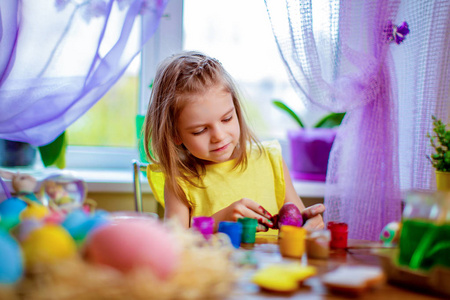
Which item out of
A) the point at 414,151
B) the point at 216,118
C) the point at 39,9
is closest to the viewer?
the point at 216,118

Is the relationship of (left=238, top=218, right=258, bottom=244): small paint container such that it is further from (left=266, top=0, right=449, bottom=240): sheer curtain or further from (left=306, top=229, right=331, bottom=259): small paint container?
(left=266, top=0, right=449, bottom=240): sheer curtain

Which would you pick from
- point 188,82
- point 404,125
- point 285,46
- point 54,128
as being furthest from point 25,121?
point 404,125

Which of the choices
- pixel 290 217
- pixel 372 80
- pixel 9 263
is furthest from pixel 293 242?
pixel 372 80

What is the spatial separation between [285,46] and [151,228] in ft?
3.92

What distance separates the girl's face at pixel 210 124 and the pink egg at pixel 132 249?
0.76 meters

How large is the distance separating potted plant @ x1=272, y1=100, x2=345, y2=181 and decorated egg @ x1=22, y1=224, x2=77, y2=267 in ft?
5.05

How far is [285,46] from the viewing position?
165 cm

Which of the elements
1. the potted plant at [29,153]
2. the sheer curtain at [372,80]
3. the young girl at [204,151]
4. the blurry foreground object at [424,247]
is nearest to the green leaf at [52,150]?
the potted plant at [29,153]

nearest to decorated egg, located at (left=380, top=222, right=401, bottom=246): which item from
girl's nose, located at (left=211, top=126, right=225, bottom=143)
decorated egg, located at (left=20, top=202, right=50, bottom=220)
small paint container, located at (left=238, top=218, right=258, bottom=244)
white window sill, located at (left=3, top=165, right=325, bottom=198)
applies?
small paint container, located at (left=238, top=218, right=258, bottom=244)

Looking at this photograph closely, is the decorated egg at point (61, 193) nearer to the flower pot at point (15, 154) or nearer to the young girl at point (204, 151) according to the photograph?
the young girl at point (204, 151)

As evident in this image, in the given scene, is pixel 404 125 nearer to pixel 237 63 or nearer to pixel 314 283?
pixel 237 63

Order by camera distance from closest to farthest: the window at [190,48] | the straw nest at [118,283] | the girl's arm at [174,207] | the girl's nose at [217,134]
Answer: the straw nest at [118,283], the girl's nose at [217,134], the girl's arm at [174,207], the window at [190,48]

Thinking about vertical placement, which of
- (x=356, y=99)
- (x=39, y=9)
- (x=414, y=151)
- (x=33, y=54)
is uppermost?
(x=39, y=9)

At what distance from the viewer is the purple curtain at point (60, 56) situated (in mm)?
1557
